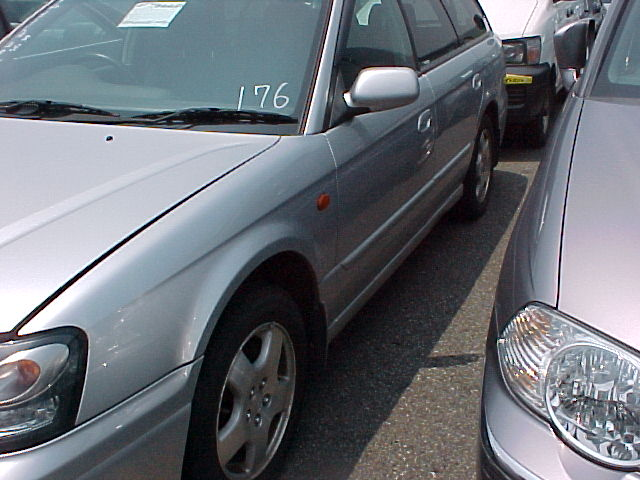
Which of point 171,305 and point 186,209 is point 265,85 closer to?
point 186,209

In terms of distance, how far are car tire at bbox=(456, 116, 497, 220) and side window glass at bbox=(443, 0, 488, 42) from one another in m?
0.49

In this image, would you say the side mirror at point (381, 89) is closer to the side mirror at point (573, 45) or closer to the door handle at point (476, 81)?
the side mirror at point (573, 45)

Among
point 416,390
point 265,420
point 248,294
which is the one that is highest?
point 248,294

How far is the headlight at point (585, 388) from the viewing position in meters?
1.45

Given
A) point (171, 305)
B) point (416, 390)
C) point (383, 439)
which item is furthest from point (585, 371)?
point (416, 390)

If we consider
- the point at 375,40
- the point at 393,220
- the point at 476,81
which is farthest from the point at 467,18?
the point at 393,220

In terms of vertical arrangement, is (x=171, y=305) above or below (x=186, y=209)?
below

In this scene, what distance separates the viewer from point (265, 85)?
252 centimetres

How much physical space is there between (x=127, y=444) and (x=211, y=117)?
3.85ft

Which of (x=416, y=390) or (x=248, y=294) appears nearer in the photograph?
(x=248, y=294)

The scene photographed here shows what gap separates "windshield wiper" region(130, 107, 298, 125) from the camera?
8.00ft

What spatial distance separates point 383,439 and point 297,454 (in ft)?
0.97

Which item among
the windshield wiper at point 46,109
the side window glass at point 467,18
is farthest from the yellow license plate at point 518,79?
the windshield wiper at point 46,109

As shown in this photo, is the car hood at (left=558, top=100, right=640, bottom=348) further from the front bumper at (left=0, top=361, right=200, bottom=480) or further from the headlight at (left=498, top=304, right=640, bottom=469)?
the front bumper at (left=0, top=361, right=200, bottom=480)
